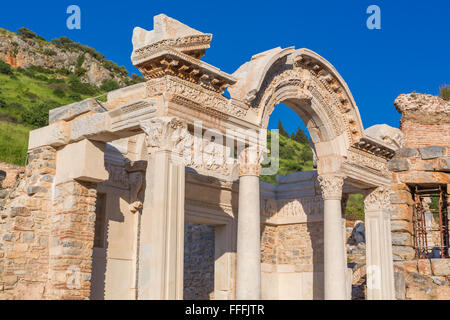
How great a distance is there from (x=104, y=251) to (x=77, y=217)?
1452 millimetres

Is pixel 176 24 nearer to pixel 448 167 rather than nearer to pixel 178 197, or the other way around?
pixel 178 197

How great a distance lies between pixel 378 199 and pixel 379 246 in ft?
3.89

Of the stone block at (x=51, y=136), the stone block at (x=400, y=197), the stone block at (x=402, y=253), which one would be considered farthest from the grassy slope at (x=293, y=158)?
the stone block at (x=51, y=136)

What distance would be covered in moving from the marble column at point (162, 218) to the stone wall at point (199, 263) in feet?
22.7

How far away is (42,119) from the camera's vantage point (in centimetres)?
3781

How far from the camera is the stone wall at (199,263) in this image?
15883 mm

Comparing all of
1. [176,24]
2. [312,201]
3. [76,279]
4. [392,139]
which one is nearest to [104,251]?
[76,279]

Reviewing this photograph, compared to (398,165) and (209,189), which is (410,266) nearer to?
(398,165)

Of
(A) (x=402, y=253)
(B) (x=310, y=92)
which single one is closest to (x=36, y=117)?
(A) (x=402, y=253)

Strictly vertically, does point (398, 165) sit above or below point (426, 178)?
above

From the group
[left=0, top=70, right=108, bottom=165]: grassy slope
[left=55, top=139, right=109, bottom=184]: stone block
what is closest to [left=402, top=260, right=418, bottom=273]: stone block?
[left=55, top=139, right=109, bottom=184]: stone block

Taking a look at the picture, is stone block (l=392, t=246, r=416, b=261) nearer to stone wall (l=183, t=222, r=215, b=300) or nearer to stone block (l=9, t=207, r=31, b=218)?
stone wall (l=183, t=222, r=215, b=300)

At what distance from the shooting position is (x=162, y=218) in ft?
28.8

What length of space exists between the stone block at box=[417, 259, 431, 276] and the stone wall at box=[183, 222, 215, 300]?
17.9 feet
